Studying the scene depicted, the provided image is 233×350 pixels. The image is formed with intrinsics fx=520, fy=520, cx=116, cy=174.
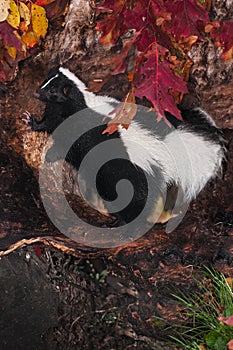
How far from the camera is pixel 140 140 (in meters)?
2.74

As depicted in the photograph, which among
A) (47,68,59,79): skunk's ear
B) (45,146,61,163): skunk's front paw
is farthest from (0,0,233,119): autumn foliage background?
(45,146,61,163): skunk's front paw

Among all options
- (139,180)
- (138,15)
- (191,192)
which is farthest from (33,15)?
(191,192)

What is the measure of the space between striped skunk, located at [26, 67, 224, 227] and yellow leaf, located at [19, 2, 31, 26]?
465 millimetres

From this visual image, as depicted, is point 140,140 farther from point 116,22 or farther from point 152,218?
point 116,22

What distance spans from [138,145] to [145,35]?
2.74 feet

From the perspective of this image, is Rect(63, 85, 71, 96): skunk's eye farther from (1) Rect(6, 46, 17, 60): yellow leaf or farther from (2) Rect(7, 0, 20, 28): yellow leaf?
(2) Rect(7, 0, 20, 28): yellow leaf

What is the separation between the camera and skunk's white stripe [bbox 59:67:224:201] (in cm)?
269

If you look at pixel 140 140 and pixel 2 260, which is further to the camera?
pixel 2 260

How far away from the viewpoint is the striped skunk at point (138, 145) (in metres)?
2.69

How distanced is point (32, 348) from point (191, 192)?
1805mm

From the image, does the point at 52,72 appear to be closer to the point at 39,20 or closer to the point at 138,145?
the point at 39,20

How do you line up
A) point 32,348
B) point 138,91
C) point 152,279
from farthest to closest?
point 32,348 < point 152,279 < point 138,91

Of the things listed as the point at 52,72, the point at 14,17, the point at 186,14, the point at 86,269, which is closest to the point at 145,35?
the point at 186,14

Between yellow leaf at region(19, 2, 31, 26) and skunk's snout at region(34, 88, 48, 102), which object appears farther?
skunk's snout at region(34, 88, 48, 102)
